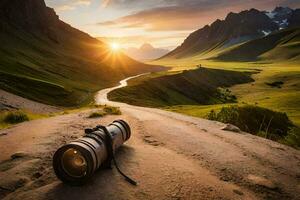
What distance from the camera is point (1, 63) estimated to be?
112688 mm

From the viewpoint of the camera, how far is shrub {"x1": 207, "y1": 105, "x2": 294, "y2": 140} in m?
44.4

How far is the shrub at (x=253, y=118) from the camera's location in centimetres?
4438

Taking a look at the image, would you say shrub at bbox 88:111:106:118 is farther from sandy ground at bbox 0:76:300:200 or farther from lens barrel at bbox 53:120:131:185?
lens barrel at bbox 53:120:131:185

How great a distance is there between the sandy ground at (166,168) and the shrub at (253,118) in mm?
18973

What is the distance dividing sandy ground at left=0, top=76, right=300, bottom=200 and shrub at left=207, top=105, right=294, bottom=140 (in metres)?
19.0

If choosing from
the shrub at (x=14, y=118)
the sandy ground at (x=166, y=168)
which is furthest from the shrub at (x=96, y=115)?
the shrub at (x=14, y=118)

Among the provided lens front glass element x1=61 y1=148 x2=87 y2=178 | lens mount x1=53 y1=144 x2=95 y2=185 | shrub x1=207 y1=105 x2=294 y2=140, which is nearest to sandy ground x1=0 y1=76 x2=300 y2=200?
lens mount x1=53 y1=144 x2=95 y2=185

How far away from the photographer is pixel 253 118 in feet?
170

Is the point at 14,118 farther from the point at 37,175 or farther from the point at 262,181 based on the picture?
the point at 262,181

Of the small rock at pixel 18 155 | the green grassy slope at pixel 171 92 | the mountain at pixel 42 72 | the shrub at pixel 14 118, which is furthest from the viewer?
the green grassy slope at pixel 171 92

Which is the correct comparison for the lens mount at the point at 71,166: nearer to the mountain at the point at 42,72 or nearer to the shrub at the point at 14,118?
the shrub at the point at 14,118

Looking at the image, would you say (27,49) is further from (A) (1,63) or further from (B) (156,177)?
(B) (156,177)

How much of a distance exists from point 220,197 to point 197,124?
18174 millimetres

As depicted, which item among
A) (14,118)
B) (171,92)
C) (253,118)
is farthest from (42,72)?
(14,118)
